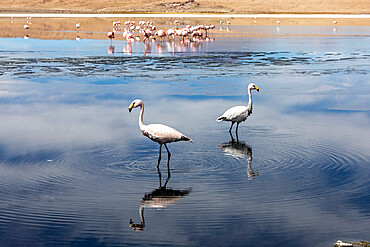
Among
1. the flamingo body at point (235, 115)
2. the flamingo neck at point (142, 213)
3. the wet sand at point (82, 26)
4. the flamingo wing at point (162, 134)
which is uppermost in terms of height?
the wet sand at point (82, 26)

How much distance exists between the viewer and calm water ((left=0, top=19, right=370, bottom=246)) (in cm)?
647

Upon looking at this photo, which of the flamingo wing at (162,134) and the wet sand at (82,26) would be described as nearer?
the flamingo wing at (162,134)

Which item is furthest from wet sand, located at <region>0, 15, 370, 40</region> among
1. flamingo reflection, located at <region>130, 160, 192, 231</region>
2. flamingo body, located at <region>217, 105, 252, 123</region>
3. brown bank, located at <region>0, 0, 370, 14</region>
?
brown bank, located at <region>0, 0, 370, 14</region>

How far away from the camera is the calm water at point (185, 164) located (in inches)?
255

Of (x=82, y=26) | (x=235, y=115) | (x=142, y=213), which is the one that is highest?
(x=82, y=26)

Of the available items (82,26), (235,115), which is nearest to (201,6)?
(82,26)

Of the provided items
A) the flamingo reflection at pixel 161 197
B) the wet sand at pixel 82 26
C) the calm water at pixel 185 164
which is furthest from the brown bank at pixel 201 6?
the flamingo reflection at pixel 161 197

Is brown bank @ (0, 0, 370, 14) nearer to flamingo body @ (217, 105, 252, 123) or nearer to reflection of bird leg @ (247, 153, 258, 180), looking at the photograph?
flamingo body @ (217, 105, 252, 123)

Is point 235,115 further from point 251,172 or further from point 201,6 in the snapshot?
point 201,6

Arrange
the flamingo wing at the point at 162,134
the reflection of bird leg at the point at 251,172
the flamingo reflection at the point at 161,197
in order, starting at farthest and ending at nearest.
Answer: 1. the flamingo wing at the point at 162,134
2. the reflection of bird leg at the point at 251,172
3. the flamingo reflection at the point at 161,197

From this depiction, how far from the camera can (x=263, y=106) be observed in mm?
13914

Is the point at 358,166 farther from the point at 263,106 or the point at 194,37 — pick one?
the point at 194,37

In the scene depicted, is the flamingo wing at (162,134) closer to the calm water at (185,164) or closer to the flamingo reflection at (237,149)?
the calm water at (185,164)

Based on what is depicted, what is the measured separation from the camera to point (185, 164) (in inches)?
356
